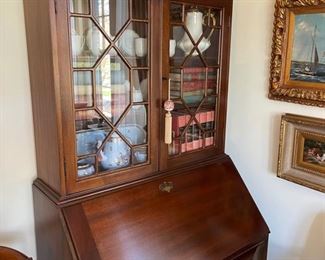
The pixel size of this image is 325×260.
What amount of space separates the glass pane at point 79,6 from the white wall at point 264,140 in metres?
0.87

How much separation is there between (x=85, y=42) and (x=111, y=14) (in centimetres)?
15

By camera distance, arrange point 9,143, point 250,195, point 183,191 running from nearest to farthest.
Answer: point 9,143 → point 183,191 → point 250,195

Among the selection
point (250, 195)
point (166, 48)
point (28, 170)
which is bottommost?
point (250, 195)

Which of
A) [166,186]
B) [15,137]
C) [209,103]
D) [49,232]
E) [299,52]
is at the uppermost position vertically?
[299,52]

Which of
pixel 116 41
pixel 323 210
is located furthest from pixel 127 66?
pixel 323 210

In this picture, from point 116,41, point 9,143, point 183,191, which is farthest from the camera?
point 183,191

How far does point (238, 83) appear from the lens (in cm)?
177

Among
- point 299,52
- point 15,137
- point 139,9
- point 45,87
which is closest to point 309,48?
point 299,52

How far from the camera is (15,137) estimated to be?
1.36 m

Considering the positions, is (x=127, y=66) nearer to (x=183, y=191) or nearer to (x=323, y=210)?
(x=183, y=191)

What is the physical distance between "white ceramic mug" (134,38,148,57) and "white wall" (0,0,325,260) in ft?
1.47

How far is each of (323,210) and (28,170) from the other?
135 centimetres

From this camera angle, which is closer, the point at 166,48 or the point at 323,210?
the point at 166,48

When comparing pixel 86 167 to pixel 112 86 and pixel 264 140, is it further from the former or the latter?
pixel 264 140
